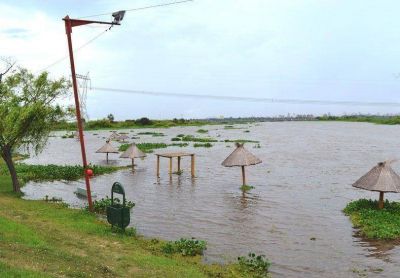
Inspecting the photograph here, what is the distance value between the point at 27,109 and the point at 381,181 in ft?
56.3

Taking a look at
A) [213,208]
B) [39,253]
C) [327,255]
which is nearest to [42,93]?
[213,208]

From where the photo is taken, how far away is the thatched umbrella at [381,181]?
20016mm

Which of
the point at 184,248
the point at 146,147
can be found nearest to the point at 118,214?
the point at 184,248

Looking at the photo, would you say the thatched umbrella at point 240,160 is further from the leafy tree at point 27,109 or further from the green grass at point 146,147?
the green grass at point 146,147

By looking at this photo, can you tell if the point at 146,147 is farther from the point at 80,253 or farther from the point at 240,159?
the point at 80,253

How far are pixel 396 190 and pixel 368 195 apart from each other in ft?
21.5

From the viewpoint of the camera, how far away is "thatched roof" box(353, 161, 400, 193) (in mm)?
20016

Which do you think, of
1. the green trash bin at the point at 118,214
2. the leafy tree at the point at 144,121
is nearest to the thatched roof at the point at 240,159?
the green trash bin at the point at 118,214

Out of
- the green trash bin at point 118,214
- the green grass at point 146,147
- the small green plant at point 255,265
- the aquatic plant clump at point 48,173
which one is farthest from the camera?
the green grass at point 146,147

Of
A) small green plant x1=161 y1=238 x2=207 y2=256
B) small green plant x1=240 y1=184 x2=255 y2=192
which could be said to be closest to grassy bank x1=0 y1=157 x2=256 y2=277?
small green plant x1=161 y1=238 x2=207 y2=256

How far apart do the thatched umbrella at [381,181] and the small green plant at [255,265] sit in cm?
837

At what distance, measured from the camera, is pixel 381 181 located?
20312mm

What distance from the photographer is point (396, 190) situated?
1978 centimetres

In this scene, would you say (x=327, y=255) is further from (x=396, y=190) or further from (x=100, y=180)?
(x=100, y=180)
